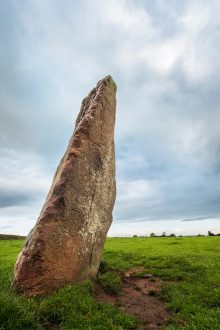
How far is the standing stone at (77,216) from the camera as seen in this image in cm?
1363

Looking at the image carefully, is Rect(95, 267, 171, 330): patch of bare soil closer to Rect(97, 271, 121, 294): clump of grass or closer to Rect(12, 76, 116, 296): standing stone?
Rect(97, 271, 121, 294): clump of grass

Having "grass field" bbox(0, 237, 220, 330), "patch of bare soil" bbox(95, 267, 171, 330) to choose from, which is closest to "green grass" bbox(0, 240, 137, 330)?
"grass field" bbox(0, 237, 220, 330)

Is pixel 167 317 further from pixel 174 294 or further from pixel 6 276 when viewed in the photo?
pixel 6 276

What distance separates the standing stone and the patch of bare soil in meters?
1.64

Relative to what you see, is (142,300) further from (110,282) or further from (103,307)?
(103,307)

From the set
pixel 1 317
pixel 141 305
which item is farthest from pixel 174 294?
pixel 1 317

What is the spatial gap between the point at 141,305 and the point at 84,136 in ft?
27.0

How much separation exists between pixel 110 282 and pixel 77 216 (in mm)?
3442

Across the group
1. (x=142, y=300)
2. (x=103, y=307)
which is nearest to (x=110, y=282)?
(x=142, y=300)

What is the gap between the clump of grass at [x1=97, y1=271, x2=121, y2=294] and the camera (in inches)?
610

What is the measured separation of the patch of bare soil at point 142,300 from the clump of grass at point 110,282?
0.78ft

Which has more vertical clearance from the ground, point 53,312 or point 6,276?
point 6,276

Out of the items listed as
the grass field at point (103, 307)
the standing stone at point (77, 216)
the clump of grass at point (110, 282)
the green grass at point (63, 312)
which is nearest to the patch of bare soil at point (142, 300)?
the clump of grass at point (110, 282)

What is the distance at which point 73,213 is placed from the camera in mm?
15305
